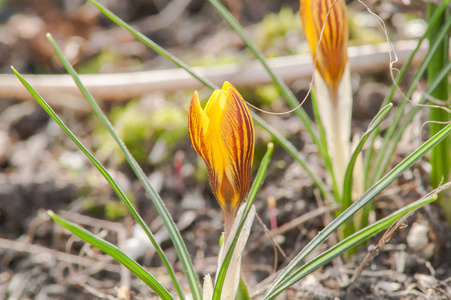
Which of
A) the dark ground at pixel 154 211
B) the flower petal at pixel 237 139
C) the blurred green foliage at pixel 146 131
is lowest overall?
the dark ground at pixel 154 211

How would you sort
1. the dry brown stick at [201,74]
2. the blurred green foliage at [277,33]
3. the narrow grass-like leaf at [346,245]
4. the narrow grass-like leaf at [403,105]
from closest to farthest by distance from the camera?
1. the narrow grass-like leaf at [346,245]
2. the narrow grass-like leaf at [403,105]
3. the dry brown stick at [201,74]
4. the blurred green foliage at [277,33]

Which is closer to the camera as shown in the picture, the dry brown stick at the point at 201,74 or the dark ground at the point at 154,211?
the dark ground at the point at 154,211

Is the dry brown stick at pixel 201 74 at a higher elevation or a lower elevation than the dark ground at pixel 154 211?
higher

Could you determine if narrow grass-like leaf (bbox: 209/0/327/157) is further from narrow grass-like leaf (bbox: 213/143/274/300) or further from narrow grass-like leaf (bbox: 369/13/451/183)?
narrow grass-like leaf (bbox: 213/143/274/300)

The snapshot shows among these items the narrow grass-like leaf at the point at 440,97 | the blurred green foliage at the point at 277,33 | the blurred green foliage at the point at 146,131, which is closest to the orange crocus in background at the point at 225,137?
the narrow grass-like leaf at the point at 440,97

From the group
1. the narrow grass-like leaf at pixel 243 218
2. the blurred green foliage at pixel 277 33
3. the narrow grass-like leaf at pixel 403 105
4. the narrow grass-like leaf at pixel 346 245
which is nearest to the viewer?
the narrow grass-like leaf at pixel 346 245

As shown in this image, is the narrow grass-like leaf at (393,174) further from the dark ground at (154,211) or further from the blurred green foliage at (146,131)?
the blurred green foliage at (146,131)

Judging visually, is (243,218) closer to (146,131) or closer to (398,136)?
(398,136)
